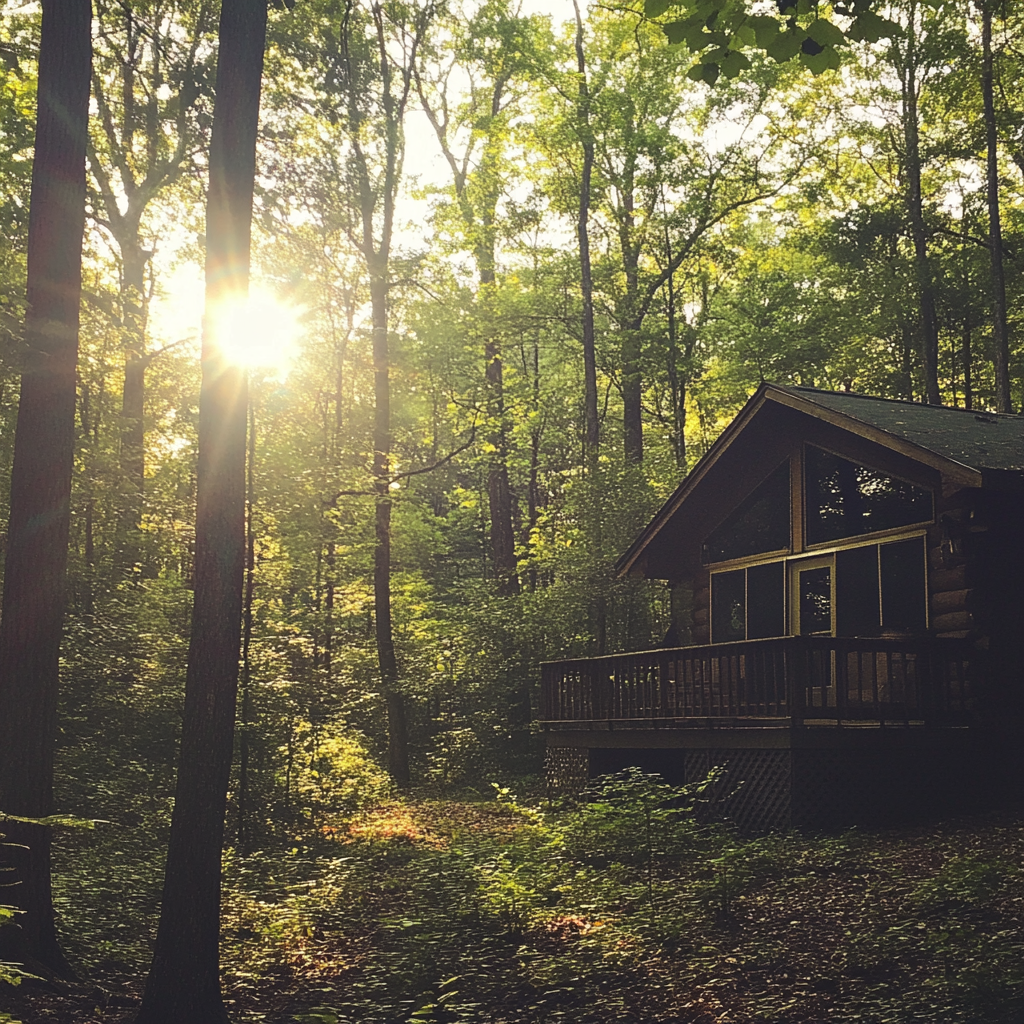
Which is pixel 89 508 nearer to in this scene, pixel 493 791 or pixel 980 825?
pixel 493 791

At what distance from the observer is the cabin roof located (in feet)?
39.1

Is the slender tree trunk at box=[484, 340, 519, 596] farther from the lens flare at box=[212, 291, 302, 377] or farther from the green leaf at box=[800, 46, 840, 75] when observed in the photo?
the green leaf at box=[800, 46, 840, 75]

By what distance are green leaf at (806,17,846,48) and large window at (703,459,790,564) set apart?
37.9 ft

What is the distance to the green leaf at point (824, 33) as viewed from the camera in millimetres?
4703

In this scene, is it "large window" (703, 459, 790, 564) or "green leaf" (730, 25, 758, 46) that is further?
"large window" (703, 459, 790, 564)

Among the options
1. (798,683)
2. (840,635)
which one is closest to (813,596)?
(840,635)

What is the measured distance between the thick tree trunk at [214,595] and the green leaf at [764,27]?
4.60m

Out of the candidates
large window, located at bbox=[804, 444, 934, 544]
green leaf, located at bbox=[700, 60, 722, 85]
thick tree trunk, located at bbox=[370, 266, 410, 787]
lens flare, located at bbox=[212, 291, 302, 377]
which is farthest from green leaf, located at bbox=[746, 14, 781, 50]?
thick tree trunk, located at bbox=[370, 266, 410, 787]

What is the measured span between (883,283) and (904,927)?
23.4m

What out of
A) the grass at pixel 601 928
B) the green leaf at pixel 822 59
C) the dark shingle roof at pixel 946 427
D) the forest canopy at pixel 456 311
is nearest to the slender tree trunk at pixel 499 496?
the forest canopy at pixel 456 311

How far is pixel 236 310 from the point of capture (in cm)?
802

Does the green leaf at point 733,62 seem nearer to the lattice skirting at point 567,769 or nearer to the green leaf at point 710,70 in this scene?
the green leaf at point 710,70

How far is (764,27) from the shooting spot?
4.69 m

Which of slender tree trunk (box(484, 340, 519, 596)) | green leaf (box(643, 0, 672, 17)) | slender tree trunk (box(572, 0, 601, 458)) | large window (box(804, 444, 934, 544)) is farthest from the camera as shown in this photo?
slender tree trunk (box(484, 340, 519, 596))
